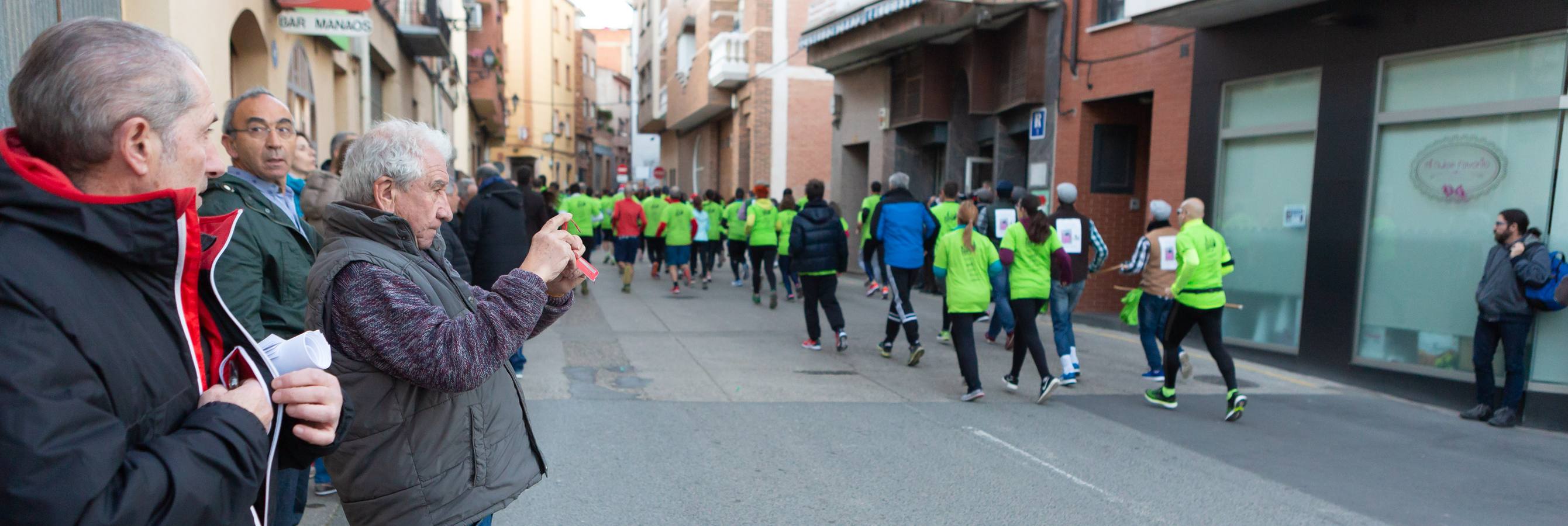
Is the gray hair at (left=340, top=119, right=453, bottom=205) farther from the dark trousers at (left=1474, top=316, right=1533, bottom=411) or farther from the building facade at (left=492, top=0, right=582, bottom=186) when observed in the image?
the building facade at (left=492, top=0, right=582, bottom=186)

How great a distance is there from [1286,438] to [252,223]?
21.1 ft

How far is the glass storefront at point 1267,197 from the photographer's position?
32.8 ft

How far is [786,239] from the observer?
15148 millimetres

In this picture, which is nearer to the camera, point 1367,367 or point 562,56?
point 1367,367

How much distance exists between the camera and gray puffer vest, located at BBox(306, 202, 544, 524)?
2.28 meters

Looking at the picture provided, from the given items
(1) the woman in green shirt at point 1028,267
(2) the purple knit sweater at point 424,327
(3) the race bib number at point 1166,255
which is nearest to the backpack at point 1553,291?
(3) the race bib number at point 1166,255

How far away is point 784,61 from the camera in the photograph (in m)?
27.8

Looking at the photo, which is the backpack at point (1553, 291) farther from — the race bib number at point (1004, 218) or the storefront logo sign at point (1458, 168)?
A: the race bib number at point (1004, 218)

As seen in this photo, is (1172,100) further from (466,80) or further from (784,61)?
(466,80)

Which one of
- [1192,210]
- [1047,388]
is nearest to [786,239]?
[1047,388]

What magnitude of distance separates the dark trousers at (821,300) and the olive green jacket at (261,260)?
7.12m

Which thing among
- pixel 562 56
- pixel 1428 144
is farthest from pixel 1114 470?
pixel 562 56

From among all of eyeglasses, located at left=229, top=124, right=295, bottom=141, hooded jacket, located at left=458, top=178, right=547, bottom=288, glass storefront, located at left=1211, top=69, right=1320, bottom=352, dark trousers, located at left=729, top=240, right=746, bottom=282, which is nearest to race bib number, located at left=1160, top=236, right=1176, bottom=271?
glass storefront, located at left=1211, top=69, right=1320, bottom=352

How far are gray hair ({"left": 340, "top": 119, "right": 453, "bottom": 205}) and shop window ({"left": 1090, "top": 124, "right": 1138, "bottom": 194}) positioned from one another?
12315 millimetres
